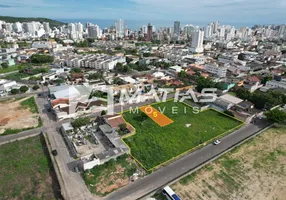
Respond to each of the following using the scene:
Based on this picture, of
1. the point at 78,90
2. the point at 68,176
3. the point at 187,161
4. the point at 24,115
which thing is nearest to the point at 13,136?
the point at 24,115

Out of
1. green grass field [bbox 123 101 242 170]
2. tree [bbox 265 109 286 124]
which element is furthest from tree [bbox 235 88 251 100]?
green grass field [bbox 123 101 242 170]

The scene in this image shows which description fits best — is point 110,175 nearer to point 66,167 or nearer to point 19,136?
point 66,167

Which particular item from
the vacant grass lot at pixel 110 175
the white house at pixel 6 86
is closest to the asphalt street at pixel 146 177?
the vacant grass lot at pixel 110 175

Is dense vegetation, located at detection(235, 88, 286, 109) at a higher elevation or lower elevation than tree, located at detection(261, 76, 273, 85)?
lower

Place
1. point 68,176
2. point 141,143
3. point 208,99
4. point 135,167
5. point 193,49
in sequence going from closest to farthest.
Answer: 1. point 68,176
2. point 135,167
3. point 141,143
4. point 208,99
5. point 193,49

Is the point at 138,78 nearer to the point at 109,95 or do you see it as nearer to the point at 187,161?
the point at 109,95

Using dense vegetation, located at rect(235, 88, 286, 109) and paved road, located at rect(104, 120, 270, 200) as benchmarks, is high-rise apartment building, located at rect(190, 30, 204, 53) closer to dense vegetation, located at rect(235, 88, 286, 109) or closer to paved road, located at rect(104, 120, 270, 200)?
dense vegetation, located at rect(235, 88, 286, 109)

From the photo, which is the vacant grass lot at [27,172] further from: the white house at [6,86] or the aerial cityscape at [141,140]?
the white house at [6,86]
